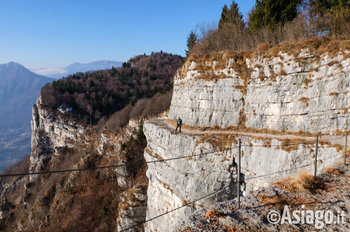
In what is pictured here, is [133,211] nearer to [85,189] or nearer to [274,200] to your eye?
[85,189]

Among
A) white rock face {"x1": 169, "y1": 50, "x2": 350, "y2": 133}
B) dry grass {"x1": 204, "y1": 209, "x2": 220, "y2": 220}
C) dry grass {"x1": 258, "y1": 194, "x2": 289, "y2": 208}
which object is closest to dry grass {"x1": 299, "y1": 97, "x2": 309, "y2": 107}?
white rock face {"x1": 169, "y1": 50, "x2": 350, "y2": 133}

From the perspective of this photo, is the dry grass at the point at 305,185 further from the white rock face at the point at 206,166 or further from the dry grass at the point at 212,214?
the dry grass at the point at 212,214

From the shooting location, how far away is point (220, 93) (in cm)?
1750

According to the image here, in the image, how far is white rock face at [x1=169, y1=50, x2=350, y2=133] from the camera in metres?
12.3

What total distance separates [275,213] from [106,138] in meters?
44.4

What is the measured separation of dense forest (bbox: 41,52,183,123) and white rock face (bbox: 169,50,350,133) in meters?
37.1

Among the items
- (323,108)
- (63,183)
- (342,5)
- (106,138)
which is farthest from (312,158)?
(63,183)

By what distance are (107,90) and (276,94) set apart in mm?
74632

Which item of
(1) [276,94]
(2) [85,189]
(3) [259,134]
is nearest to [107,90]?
(2) [85,189]

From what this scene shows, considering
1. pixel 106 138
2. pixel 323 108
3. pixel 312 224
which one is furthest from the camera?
pixel 106 138

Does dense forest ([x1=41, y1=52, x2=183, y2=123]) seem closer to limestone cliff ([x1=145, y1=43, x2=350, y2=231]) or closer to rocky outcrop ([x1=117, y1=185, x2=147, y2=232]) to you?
rocky outcrop ([x1=117, y1=185, x2=147, y2=232])

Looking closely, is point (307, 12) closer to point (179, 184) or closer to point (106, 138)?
point (179, 184)

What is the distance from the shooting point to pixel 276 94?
14.7m

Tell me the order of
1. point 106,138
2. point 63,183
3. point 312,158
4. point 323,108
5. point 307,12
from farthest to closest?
1. point 106,138
2. point 63,183
3. point 307,12
4. point 323,108
5. point 312,158
